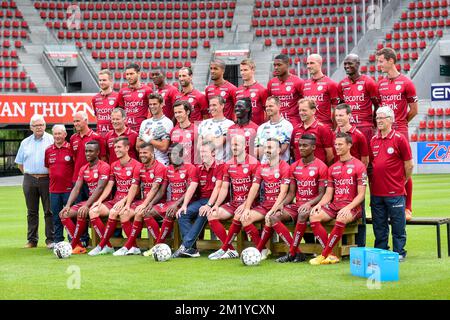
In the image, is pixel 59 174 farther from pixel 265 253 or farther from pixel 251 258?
pixel 251 258

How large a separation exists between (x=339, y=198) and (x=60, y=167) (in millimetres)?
4793

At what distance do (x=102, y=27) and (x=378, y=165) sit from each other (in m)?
30.0

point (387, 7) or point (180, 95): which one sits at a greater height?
point (387, 7)

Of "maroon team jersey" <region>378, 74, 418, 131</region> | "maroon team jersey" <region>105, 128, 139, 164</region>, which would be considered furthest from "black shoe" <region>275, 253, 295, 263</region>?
"maroon team jersey" <region>105, 128, 139, 164</region>

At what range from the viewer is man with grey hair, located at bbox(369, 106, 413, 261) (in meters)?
11.0

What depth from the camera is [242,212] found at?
11586 millimetres

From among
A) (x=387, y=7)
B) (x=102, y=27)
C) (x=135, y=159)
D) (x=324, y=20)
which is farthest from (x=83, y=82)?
(x=135, y=159)

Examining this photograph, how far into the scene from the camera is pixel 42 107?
32281 mm

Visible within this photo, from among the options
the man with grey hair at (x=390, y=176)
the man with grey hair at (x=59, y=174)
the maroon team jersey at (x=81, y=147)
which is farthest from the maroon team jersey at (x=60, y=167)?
the man with grey hair at (x=390, y=176)

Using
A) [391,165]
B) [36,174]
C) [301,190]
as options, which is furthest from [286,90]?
[36,174]

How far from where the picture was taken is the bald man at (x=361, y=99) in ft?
38.9

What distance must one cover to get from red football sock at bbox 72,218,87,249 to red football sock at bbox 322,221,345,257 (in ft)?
12.9
